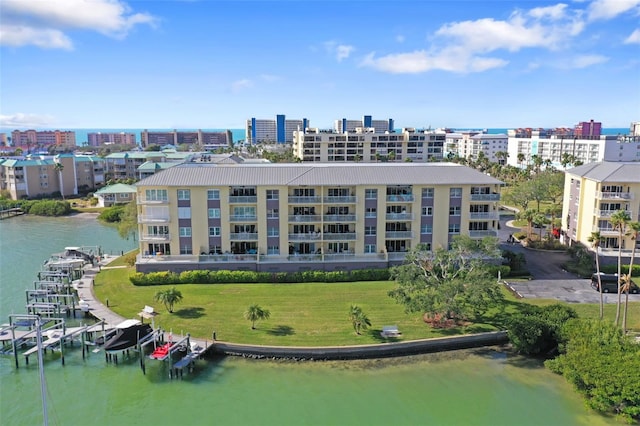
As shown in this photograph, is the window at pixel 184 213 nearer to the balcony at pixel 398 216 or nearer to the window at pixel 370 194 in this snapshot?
the window at pixel 370 194

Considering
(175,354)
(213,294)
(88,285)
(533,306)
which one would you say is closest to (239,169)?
(213,294)

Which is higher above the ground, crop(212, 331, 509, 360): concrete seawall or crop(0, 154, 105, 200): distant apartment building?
crop(0, 154, 105, 200): distant apartment building

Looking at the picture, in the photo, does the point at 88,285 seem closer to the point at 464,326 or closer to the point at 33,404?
the point at 33,404

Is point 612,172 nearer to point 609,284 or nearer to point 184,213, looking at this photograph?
point 609,284

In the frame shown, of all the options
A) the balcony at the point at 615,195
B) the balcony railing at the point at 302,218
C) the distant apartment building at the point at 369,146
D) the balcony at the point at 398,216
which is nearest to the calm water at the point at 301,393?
the balcony at the point at 398,216

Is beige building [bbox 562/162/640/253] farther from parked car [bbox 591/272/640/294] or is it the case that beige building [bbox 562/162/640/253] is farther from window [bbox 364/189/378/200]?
window [bbox 364/189/378/200]

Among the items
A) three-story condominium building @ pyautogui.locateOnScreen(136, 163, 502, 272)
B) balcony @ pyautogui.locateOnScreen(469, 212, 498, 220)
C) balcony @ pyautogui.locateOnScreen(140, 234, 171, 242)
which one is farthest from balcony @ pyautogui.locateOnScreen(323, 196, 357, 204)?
balcony @ pyautogui.locateOnScreen(140, 234, 171, 242)
